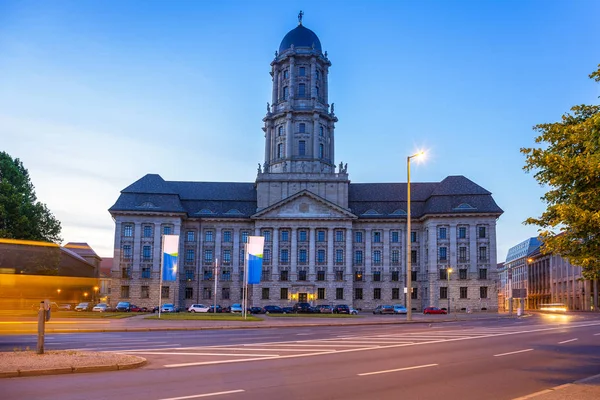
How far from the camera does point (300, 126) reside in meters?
104

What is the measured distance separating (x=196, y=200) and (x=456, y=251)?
43489 mm

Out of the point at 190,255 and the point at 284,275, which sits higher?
the point at 190,255

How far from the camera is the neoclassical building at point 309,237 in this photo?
93.8 metres

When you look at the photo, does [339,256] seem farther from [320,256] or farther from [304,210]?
[304,210]

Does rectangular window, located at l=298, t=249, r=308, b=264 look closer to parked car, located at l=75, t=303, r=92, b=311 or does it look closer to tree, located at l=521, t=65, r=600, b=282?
parked car, located at l=75, t=303, r=92, b=311

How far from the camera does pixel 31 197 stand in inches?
2643

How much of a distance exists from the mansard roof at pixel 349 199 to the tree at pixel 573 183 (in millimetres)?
77279

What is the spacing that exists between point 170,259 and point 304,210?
43346 millimetres

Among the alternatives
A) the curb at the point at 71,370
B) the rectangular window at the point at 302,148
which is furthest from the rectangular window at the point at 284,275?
the curb at the point at 71,370

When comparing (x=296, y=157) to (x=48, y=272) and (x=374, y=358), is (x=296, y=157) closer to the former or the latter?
(x=48, y=272)

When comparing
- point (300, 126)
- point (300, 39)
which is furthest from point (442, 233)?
point (300, 39)

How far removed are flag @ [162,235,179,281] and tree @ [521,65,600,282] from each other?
133ft

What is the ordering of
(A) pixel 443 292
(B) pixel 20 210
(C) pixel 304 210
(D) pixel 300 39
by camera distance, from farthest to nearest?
(D) pixel 300 39, (C) pixel 304 210, (A) pixel 443 292, (B) pixel 20 210

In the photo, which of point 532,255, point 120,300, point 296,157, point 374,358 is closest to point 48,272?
point 374,358
